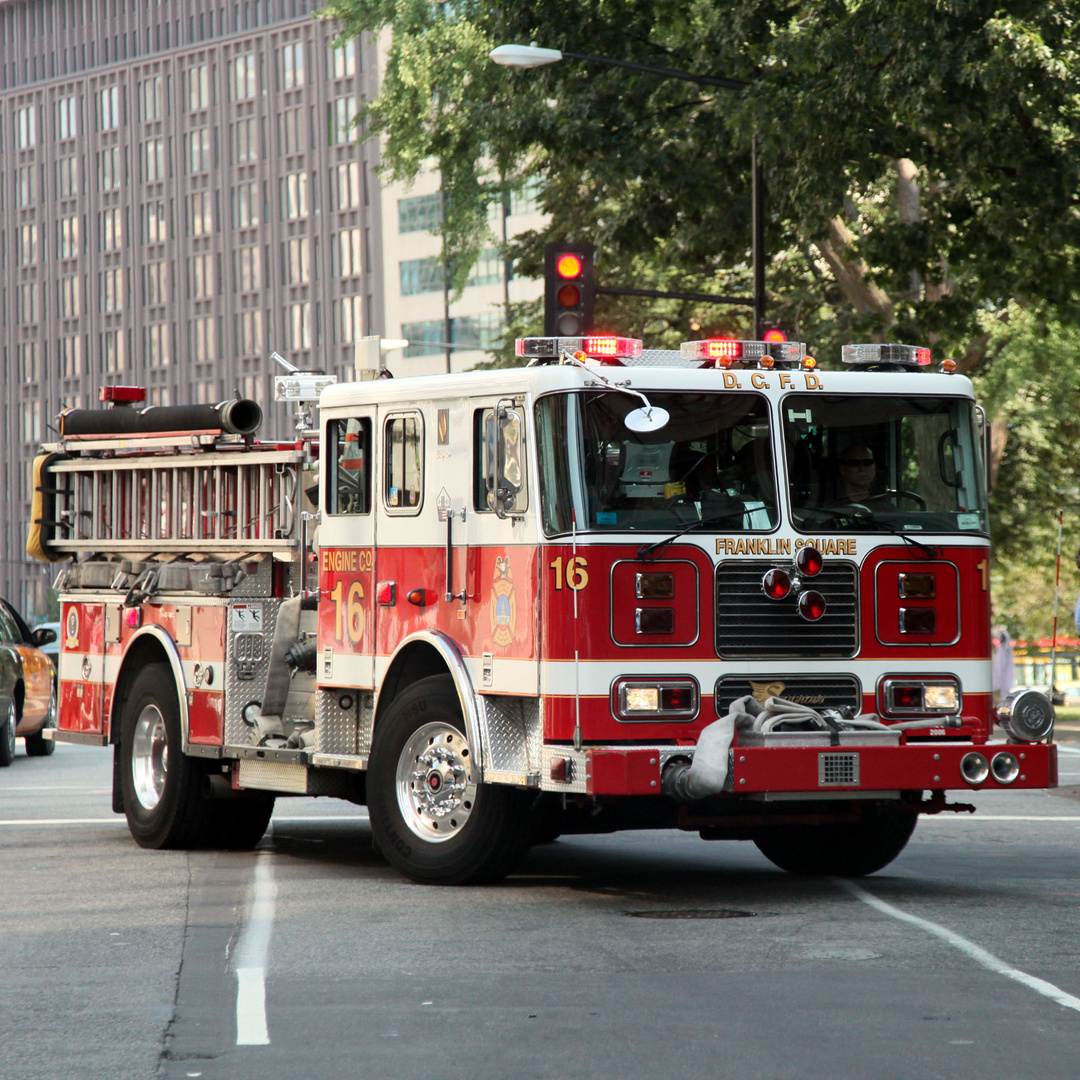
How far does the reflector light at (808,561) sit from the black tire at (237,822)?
4.22 meters

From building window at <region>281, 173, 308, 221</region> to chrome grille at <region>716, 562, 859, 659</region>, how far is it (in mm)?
94731

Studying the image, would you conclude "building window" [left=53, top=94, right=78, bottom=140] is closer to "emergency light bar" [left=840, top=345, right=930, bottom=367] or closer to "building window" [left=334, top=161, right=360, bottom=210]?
"building window" [left=334, top=161, right=360, bottom=210]

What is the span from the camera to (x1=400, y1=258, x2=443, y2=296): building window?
95.7m

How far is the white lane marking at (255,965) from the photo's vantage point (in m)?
7.18

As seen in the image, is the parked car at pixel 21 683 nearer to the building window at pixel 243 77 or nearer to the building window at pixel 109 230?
the building window at pixel 243 77

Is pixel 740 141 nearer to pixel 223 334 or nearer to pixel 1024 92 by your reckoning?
pixel 1024 92

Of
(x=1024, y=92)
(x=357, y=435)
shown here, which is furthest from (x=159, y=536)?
(x=1024, y=92)

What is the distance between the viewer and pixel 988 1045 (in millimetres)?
6879

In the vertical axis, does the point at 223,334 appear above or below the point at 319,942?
above

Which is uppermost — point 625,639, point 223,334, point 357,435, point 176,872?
point 223,334

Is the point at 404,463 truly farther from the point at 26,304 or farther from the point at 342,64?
the point at 26,304

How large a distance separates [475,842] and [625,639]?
4.54 ft

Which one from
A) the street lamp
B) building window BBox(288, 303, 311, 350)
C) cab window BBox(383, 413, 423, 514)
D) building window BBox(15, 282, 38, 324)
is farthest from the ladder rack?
building window BBox(15, 282, 38, 324)

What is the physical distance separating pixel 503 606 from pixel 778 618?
1.39 m
